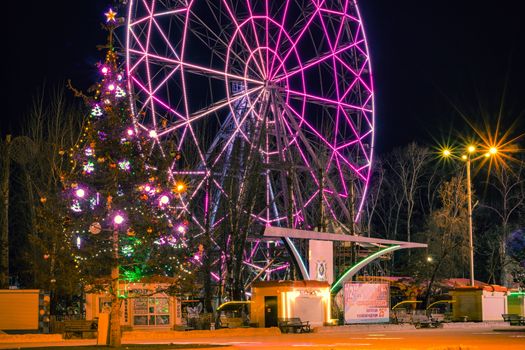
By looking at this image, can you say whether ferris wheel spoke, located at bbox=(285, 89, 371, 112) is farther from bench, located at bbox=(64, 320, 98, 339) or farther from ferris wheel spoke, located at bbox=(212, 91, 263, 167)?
bench, located at bbox=(64, 320, 98, 339)

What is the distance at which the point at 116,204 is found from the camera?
22797 mm

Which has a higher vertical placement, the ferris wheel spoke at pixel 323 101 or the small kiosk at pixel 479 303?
the ferris wheel spoke at pixel 323 101

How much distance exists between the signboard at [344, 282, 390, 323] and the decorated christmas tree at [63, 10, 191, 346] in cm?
1525

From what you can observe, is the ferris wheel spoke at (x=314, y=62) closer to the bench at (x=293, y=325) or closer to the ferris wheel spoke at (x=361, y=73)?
the ferris wheel spoke at (x=361, y=73)

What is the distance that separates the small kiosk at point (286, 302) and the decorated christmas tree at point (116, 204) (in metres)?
11.9

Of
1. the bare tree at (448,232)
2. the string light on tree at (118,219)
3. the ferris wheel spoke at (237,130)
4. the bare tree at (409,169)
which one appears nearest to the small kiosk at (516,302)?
the bare tree at (448,232)

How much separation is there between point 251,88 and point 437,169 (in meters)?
37.5

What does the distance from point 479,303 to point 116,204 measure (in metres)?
26.3

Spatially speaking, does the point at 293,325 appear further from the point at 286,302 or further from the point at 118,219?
the point at 118,219

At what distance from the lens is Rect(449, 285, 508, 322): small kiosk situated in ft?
143

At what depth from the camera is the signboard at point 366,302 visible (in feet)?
122

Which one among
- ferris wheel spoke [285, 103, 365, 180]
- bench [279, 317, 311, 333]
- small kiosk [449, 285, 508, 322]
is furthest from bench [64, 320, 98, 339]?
small kiosk [449, 285, 508, 322]

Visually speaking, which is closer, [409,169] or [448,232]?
[448,232]

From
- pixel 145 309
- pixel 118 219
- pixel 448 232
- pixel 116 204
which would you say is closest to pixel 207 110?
pixel 145 309
